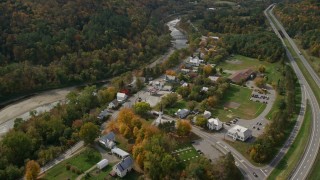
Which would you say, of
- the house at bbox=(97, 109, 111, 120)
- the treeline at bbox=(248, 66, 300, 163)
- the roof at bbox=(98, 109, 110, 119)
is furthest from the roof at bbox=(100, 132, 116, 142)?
the treeline at bbox=(248, 66, 300, 163)

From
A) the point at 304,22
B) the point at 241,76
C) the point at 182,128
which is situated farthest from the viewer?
the point at 304,22

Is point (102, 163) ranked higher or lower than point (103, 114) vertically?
higher

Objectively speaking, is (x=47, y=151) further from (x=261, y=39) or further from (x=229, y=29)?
(x=229, y=29)

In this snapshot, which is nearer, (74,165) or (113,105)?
(74,165)

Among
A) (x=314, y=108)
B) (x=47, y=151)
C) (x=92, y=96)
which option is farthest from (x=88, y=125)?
(x=314, y=108)

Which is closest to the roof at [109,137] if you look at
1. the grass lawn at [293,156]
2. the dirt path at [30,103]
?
the grass lawn at [293,156]

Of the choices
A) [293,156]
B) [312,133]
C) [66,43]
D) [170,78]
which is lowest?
[170,78]

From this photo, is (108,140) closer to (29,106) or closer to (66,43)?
(29,106)

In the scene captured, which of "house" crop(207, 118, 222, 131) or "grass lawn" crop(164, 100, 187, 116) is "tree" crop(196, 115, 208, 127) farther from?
"grass lawn" crop(164, 100, 187, 116)

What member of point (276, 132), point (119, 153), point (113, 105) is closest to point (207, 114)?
point (276, 132)
